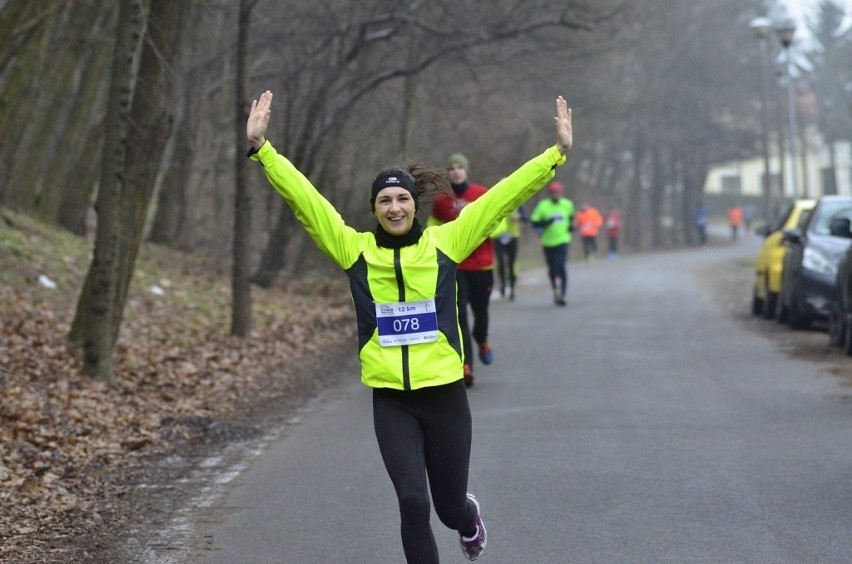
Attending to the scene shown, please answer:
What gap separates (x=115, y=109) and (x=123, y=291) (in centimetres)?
184

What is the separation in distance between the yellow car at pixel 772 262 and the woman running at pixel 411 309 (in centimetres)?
1417

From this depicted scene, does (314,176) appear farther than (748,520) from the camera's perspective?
Yes

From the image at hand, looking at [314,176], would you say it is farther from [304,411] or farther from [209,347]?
[304,411]

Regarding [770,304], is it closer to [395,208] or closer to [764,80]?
[395,208]

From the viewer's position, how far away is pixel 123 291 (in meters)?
13.9

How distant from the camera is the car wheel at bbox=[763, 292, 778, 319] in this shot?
67.6ft

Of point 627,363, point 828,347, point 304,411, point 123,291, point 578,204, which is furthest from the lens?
point 578,204

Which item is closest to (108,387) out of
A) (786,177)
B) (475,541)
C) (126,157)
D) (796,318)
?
(126,157)

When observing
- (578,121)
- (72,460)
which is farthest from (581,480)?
(578,121)

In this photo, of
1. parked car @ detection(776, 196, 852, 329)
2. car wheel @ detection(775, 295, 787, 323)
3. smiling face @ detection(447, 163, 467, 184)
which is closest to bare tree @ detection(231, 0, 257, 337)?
smiling face @ detection(447, 163, 467, 184)

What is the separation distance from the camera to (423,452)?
19.7 ft

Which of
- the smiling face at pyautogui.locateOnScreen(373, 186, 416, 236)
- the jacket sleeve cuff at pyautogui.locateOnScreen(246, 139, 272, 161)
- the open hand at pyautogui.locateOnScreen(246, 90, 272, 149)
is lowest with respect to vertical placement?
the smiling face at pyautogui.locateOnScreen(373, 186, 416, 236)

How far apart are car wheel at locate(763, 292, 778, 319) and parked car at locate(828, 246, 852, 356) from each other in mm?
3869

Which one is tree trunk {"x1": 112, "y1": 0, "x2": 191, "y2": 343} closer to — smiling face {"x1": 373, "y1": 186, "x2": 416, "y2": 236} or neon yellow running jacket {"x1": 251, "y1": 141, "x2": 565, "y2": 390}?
neon yellow running jacket {"x1": 251, "y1": 141, "x2": 565, "y2": 390}
